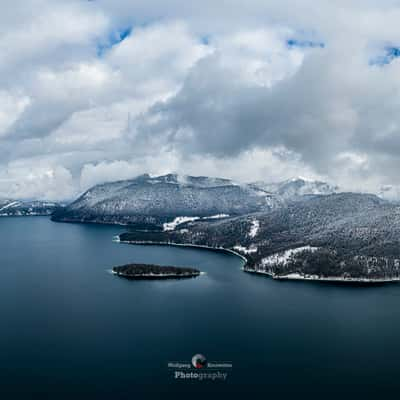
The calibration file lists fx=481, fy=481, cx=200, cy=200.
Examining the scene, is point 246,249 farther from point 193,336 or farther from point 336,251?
point 193,336

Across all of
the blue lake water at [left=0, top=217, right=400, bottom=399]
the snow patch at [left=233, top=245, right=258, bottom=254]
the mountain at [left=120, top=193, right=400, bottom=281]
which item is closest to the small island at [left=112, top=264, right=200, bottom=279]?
the blue lake water at [left=0, top=217, right=400, bottom=399]

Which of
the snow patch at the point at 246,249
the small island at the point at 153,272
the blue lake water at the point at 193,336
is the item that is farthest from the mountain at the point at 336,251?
the small island at the point at 153,272

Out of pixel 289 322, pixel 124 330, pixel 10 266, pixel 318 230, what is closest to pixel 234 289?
pixel 289 322

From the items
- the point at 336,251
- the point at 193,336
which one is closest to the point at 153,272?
the point at 193,336

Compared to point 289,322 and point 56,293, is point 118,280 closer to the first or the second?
point 56,293

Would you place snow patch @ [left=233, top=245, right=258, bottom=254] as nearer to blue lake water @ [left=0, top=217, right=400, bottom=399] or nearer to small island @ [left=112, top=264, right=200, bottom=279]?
small island @ [left=112, top=264, right=200, bottom=279]

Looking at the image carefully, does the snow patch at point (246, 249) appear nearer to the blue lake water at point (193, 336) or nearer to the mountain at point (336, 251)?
the mountain at point (336, 251)

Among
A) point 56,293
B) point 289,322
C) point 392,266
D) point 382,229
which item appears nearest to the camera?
point 289,322
